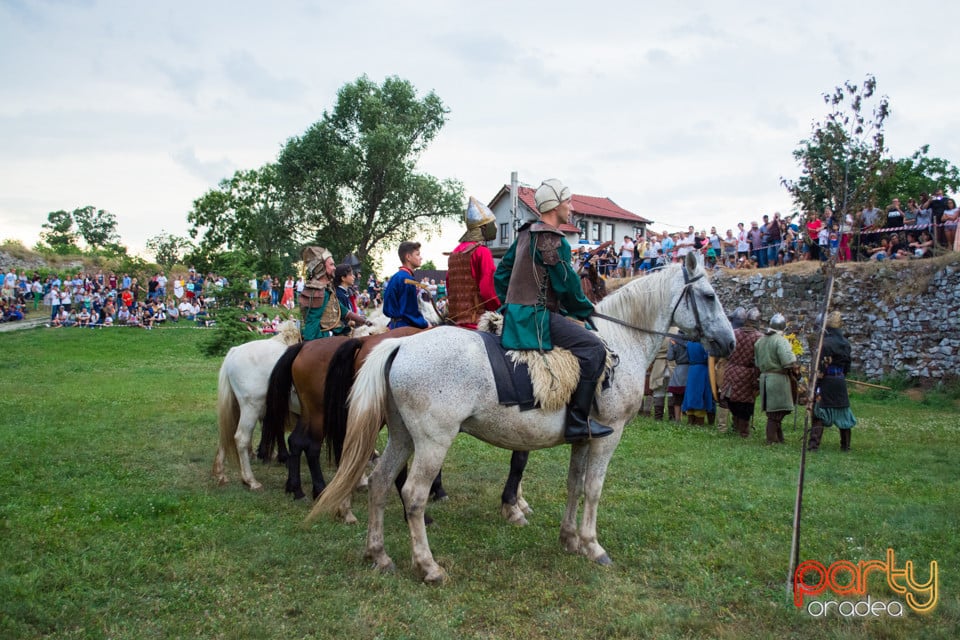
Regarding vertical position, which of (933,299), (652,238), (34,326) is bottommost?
(34,326)

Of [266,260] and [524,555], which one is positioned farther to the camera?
[266,260]

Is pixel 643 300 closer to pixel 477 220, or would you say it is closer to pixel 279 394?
pixel 477 220

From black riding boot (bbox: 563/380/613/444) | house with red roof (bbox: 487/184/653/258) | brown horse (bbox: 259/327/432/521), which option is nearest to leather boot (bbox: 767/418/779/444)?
brown horse (bbox: 259/327/432/521)

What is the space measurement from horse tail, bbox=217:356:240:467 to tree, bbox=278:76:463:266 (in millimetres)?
35883

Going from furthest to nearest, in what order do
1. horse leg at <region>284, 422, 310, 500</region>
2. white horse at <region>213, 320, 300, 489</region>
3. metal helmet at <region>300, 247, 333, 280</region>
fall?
metal helmet at <region>300, 247, 333, 280</region>, white horse at <region>213, 320, 300, 489</region>, horse leg at <region>284, 422, 310, 500</region>

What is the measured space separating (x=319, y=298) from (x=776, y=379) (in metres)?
7.68

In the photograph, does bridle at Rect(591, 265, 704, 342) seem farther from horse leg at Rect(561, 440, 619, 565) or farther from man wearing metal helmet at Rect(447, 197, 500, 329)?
man wearing metal helmet at Rect(447, 197, 500, 329)

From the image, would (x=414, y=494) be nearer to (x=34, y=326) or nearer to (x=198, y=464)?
(x=198, y=464)

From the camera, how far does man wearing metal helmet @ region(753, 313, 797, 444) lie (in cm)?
1095

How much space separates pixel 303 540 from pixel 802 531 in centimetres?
471

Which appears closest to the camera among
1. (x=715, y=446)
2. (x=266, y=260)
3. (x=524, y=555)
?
(x=524, y=555)

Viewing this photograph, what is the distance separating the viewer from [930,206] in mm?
17875

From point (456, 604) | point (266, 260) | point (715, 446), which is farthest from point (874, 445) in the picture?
point (266, 260)

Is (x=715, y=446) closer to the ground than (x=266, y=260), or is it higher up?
closer to the ground
